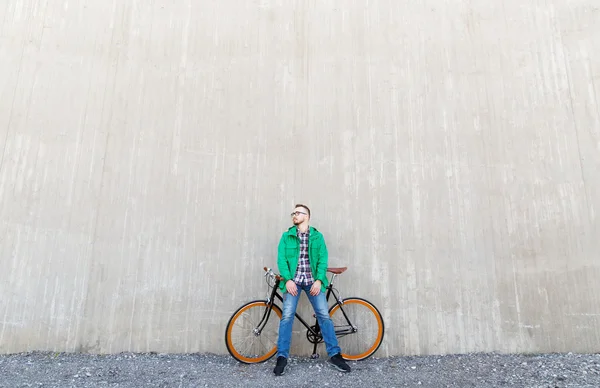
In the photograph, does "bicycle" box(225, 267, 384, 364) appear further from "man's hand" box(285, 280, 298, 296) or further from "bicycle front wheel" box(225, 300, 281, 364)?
"man's hand" box(285, 280, 298, 296)

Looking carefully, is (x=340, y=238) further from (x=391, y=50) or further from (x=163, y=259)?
(x=391, y=50)

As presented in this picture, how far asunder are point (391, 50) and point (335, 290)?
3.17 meters

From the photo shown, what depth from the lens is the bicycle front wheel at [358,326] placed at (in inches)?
151

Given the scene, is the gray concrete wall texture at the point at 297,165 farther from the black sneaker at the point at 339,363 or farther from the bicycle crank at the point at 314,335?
the black sneaker at the point at 339,363

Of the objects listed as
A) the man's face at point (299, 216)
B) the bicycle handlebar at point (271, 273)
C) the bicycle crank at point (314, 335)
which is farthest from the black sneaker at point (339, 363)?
the man's face at point (299, 216)

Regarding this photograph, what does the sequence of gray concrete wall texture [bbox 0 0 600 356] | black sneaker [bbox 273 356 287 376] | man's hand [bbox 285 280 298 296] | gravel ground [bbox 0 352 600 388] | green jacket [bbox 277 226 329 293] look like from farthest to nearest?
gray concrete wall texture [bbox 0 0 600 356]
green jacket [bbox 277 226 329 293]
man's hand [bbox 285 280 298 296]
black sneaker [bbox 273 356 287 376]
gravel ground [bbox 0 352 600 388]

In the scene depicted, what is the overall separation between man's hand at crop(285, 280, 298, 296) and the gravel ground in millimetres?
722

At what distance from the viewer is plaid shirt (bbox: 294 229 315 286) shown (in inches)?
141

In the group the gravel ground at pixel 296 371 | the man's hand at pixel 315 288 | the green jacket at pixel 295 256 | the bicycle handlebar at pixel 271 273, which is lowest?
the gravel ground at pixel 296 371

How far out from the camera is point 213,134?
14.9 ft

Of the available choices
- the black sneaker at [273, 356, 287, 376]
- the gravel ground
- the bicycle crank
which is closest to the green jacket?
the bicycle crank

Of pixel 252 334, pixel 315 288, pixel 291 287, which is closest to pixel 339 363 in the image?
pixel 315 288

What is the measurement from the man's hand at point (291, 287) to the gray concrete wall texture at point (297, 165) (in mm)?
603

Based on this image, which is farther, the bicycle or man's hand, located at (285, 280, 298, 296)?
the bicycle
